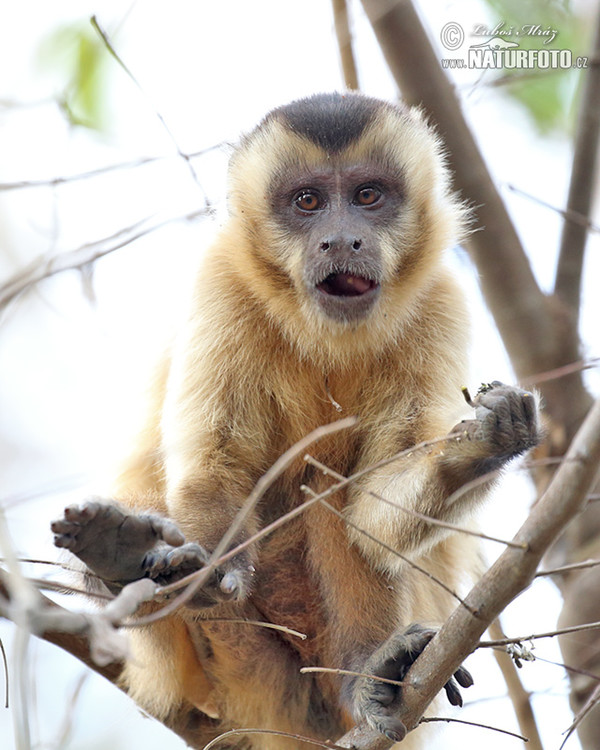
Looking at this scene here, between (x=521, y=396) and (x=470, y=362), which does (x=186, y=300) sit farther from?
(x=521, y=396)

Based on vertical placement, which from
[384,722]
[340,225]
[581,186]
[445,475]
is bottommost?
[384,722]

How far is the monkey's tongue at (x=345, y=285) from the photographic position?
15.2 ft

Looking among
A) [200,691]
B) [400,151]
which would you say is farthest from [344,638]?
[400,151]

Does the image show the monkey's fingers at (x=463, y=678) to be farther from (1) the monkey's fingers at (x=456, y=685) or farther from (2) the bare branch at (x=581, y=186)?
(2) the bare branch at (x=581, y=186)

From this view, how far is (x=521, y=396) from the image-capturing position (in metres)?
3.64

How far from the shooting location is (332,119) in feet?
16.2

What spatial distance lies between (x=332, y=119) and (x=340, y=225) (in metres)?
0.70

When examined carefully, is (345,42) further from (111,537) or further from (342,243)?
(111,537)

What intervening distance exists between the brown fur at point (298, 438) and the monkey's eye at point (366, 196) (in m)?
0.16

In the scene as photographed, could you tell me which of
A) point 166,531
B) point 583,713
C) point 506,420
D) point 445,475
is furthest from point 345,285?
point 583,713

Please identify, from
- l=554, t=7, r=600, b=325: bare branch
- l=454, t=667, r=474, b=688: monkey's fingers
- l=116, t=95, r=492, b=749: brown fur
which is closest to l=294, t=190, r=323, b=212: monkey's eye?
l=116, t=95, r=492, b=749: brown fur

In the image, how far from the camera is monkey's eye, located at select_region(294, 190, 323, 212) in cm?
487

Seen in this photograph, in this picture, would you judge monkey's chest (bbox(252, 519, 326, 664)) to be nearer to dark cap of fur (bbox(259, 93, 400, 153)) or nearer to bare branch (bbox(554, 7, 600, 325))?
dark cap of fur (bbox(259, 93, 400, 153))

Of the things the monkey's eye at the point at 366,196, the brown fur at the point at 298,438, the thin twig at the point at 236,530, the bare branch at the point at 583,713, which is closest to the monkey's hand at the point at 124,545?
the thin twig at the point at 236,530
